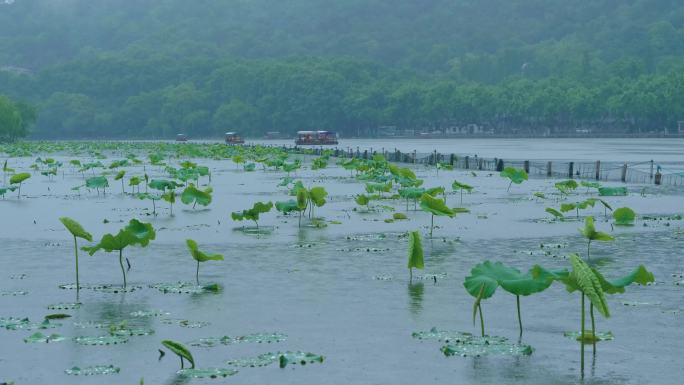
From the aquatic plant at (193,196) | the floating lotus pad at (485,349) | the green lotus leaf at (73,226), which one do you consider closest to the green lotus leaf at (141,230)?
the green lotus leaf at (73,226)

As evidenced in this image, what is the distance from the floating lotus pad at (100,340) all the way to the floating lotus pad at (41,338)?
181 millimetres

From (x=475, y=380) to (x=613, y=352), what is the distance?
1.80 meters

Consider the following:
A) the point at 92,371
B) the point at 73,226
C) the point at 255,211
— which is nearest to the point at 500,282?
the point at 92,371

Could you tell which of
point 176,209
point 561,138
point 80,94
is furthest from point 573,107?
point 176,209

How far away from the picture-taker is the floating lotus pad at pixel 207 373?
909 centimetres

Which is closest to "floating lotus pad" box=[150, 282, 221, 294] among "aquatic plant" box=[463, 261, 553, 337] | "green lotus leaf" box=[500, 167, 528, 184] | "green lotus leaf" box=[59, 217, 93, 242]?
"green lotus leaf" box=[59, 217, 93, 242]

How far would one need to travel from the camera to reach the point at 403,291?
43.9 ft

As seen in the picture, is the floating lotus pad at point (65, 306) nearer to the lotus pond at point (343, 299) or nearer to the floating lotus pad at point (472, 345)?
the lotus pond at point (343, 299)

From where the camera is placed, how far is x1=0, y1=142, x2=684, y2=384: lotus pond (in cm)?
938

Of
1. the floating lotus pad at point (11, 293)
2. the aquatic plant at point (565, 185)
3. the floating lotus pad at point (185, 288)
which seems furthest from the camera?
the aquatic plant at point (565, 185)

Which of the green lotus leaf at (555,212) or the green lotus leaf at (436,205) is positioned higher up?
the green lotus leaf at (436,205)

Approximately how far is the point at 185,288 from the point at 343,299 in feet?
7.21

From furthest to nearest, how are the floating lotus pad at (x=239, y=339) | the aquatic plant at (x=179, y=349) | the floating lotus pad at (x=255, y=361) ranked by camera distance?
the floating lotus pad at (x=239, y=339)
the floating lotus pad at (x=255, y=361)
the aquatic plant at (x=179, y=349)

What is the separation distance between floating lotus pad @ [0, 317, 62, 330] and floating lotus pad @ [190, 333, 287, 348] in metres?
1.86
